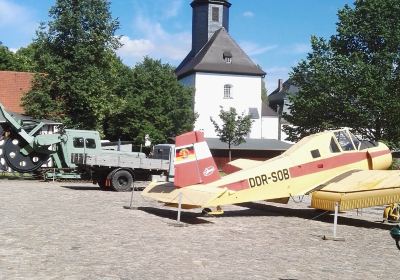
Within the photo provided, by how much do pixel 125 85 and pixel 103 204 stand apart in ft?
137

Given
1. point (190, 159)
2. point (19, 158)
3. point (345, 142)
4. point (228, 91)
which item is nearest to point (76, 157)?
point (19, 158)

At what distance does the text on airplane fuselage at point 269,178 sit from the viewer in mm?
14305

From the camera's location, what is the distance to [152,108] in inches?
2223

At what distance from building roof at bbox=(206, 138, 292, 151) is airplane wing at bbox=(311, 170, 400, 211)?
48.6m

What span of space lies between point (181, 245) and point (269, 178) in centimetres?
533

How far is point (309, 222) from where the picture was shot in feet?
48.6

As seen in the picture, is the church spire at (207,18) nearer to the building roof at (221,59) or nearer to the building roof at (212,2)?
the building roof at (212,2)

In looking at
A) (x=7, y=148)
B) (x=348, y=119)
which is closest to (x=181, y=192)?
(x=7, y=148)

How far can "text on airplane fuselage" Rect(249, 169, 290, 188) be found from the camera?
14.3 metres

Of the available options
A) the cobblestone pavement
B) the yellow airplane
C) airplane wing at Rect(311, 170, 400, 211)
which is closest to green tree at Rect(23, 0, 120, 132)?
the cobblestone pavement

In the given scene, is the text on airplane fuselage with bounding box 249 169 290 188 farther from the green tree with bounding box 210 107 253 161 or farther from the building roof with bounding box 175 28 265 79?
the building roof with bounding box 175 28 265 79

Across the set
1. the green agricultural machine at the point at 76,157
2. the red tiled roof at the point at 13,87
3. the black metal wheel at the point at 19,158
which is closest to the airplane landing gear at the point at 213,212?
the green agricultural machine at the point at 76,157

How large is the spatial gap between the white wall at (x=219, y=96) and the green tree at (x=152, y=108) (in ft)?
24.6

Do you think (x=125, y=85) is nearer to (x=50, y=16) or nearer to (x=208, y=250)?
(x=50, y=16)
